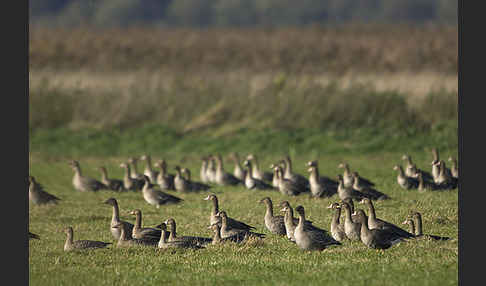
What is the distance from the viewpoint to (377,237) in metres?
9.93

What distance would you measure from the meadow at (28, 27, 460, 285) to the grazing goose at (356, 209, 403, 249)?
4.7 inches

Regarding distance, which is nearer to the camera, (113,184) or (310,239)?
(310,239)

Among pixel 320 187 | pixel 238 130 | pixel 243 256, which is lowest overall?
pixel 243 256

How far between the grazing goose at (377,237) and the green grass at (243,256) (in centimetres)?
9

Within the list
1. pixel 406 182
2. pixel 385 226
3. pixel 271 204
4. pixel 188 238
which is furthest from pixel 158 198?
pixel 385 226

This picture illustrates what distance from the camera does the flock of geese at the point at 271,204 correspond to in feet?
33.8

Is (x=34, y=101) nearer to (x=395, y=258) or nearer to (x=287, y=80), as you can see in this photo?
(x=287, y=80)

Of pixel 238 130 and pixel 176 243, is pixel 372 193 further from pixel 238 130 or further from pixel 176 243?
pixel 238 130

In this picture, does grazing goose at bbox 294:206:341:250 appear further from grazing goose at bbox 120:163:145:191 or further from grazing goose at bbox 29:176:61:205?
grazing goose at bbox 120:163:145:191

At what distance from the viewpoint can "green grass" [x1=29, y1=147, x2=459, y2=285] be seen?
8.88 meters

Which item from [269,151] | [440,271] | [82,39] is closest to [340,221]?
[440,271]

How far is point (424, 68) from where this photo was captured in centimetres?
3256

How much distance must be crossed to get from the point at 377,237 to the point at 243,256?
1658mm

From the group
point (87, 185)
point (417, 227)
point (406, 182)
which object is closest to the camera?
point (417, 227)
